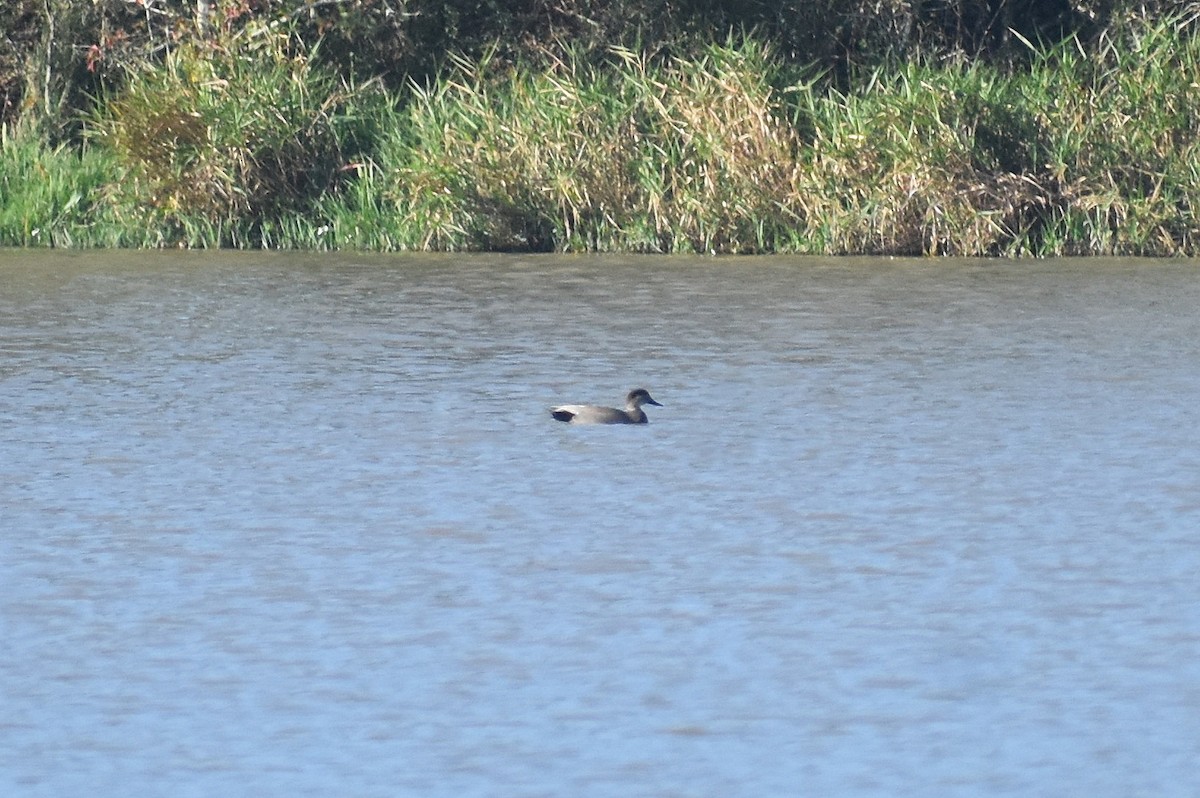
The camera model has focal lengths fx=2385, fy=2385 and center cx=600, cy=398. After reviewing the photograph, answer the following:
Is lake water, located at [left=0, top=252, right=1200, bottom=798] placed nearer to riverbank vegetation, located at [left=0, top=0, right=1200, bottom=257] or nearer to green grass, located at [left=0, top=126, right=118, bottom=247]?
riverbank vegetation, located at [left=0, top=0, right=1200, bottom=257]

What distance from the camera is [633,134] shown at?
16578 mm

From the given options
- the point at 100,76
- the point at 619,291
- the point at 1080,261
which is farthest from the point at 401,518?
the point at 100,76

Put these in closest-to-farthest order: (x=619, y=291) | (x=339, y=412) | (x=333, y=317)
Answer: (x=339, y=412) → (x=333, y=317) → (x=619, y=291)

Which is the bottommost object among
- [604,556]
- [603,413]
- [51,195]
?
[51,195]

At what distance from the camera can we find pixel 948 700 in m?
5.45

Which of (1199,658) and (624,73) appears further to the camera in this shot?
(624,73)

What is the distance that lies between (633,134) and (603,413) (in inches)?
298

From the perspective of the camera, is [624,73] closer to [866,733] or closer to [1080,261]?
[1080,261]

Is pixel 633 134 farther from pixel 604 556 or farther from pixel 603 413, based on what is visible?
pixel 604 556

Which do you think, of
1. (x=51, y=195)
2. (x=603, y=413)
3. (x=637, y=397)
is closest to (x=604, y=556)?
(x=603, y=413)

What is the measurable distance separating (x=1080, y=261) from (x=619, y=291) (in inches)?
130

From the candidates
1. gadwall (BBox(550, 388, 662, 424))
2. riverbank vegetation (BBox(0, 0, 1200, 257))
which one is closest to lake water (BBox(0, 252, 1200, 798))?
gadwall (BBox(550, 388, 662, 424))

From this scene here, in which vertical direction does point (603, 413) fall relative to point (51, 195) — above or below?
above

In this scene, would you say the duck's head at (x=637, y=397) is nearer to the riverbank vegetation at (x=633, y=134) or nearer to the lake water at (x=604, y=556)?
the lake water at (x=604, y=556)
